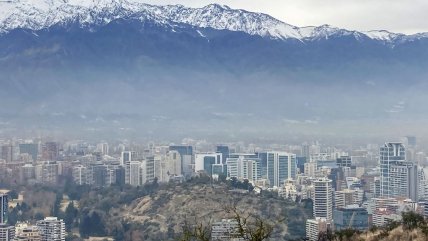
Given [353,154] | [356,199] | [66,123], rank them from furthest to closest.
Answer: [66,123]
[353,154]
[356,199]

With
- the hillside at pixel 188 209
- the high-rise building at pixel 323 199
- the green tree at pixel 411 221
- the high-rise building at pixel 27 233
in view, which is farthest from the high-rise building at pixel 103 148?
the green tree at pixel 411 221

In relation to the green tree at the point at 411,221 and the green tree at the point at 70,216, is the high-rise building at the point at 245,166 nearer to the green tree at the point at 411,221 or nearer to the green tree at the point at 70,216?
the green tree at the point at 70,216

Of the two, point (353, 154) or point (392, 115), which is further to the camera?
point (392, 115)

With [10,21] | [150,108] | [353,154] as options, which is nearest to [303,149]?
[353,154]

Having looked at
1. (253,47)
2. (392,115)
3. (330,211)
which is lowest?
(330,211)

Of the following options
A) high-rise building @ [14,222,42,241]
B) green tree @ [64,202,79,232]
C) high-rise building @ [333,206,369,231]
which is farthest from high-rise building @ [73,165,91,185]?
high-rise building @ [333,206,369,231]

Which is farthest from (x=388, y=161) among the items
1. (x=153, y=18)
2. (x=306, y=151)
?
(x=153, y=18)

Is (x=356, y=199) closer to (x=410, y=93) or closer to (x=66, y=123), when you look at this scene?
(x=66, y=123)

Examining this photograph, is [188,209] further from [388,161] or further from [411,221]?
[411,221]
